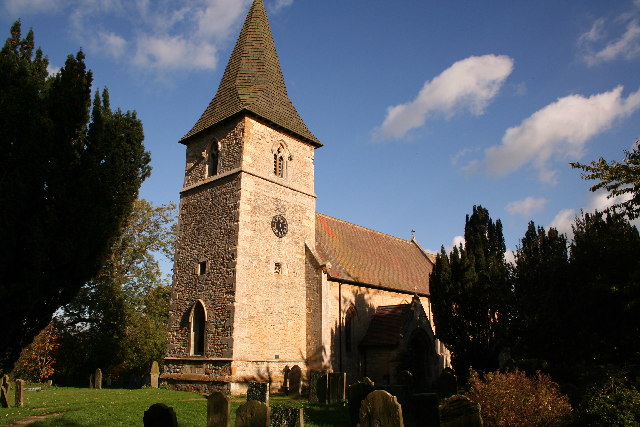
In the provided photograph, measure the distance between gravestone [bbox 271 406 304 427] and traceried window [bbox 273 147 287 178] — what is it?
13102 millimetres

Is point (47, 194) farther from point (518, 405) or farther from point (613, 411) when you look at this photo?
point (613, 411)

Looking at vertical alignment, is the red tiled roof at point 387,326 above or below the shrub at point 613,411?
above

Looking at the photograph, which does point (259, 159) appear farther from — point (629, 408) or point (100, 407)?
point (629, 408)

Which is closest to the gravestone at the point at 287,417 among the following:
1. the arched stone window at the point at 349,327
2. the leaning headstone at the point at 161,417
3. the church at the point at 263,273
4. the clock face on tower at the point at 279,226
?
the leaning headstone at the point at 161,417

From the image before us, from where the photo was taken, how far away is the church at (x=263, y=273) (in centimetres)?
1780

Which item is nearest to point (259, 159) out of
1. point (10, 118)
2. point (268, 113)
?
point (268, 113)

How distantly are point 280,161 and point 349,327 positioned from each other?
8.29 m

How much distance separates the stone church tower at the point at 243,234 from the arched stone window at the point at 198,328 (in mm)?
41

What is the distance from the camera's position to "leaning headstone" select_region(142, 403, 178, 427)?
592cm

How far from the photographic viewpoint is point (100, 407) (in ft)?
43.3

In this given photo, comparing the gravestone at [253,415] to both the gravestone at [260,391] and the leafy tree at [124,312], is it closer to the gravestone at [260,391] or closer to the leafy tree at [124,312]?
the gravestone at [260,391]

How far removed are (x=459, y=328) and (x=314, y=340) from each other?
5.92m

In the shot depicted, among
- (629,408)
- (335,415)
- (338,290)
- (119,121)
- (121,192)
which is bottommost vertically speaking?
(335,415)

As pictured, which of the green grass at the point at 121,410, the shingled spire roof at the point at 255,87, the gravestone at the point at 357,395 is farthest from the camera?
the shingled spire roof at the point at 255,87
